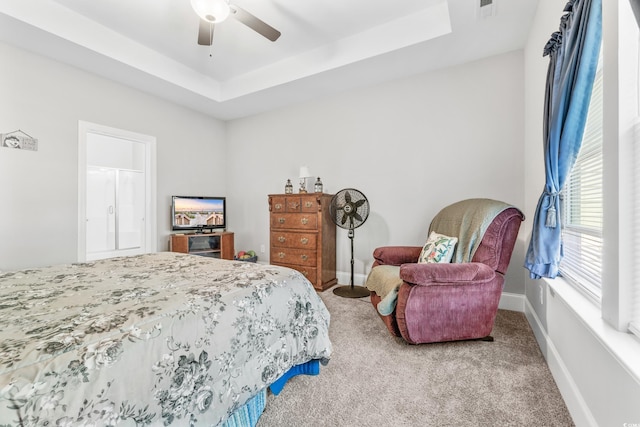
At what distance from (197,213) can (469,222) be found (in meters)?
3.50

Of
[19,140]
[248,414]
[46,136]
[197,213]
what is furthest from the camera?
[197,213]

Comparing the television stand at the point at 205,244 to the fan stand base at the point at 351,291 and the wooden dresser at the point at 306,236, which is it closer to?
the wooden dresser at the point at 306,236

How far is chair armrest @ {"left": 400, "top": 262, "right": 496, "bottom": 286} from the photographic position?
1.98m

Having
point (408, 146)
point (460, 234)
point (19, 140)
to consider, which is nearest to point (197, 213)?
point (19, 140)

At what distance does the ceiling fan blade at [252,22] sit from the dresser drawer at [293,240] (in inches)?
82.7

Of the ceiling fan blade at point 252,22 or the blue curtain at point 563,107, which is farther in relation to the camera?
the ceiling fan blade at point 252,22

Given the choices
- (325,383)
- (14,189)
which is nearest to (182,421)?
(325,383)

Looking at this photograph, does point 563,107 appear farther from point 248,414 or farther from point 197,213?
point 197,213

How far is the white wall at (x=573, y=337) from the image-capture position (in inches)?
39.7

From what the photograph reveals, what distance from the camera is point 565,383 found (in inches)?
59.4

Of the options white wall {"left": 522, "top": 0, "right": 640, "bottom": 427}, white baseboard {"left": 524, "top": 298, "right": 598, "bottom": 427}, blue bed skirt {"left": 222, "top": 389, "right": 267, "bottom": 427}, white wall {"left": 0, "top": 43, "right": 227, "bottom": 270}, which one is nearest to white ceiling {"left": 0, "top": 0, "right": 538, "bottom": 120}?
white wall {"left": 0, "top": 43, "right": 227, "bottom": 270}

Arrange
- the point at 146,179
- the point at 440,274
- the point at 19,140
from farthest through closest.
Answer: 1. the point at 146,179
2. the point at 19,140
3. the point at 440,274

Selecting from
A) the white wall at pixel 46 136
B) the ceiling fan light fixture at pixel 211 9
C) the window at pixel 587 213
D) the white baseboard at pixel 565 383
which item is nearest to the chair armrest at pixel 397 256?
the white baseboard at pixel 565 383

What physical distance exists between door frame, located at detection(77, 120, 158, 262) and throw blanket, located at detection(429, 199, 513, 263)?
3.54 meters
